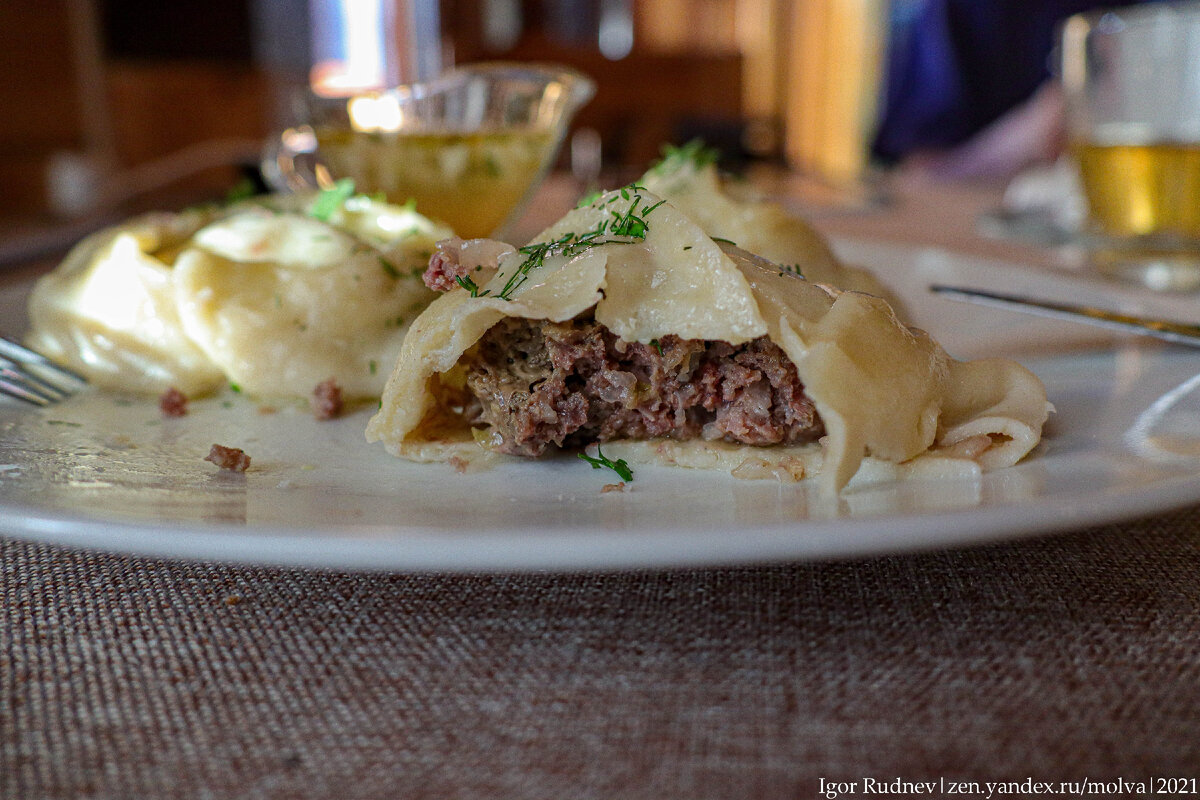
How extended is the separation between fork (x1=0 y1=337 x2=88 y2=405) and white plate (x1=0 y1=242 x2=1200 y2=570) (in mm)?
36

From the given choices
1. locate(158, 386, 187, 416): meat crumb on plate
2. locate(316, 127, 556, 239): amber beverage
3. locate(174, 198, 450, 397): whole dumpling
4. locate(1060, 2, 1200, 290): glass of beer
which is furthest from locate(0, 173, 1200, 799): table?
locate(1060, 2, 1200, 290): glass of beer

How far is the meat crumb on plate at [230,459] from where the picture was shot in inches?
69.1

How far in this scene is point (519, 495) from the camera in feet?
5.27

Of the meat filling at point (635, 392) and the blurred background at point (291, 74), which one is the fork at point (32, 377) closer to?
the meat filling at point (635, 392)

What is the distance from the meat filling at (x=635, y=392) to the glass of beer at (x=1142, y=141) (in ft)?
7.92

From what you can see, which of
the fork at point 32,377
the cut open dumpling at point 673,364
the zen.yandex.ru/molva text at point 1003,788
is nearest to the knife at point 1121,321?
the cut open dumpling at point 673,364

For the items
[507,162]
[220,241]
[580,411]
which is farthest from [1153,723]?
[507,162]

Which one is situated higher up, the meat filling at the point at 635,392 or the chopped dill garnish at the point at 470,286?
the chopped dill garnish at the point at 470,286

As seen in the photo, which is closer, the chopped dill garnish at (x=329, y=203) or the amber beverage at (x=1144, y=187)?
the chopped dill garnish at (x=329, y=203)

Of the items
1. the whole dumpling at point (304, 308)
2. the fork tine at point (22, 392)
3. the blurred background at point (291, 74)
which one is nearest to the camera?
the fork tine at point (22, 392)

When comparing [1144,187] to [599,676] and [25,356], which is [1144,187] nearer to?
[599,676]

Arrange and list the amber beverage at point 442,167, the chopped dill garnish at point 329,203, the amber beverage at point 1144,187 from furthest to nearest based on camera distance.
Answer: the amber beverage at point 1144,187 < the amber beverage at point 442,167 < the chopped dill garnish at point 329,203

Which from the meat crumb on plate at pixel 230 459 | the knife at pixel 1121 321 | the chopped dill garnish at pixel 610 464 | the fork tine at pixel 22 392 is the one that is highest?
the knife at pixel 1121 321

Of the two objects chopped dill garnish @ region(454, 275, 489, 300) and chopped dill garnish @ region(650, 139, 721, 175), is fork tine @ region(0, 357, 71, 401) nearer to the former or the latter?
chopped dill garnish @ region(454, 275, 489, 300)
